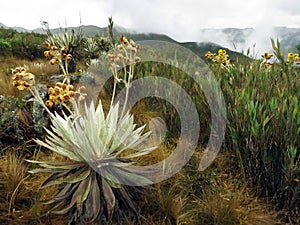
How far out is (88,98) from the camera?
422 cm

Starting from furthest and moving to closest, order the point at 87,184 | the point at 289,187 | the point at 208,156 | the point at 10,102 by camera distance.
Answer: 1. the point at 10,102
2. the point at 208,156
3. the point at 289,187
4. the point at 87,184

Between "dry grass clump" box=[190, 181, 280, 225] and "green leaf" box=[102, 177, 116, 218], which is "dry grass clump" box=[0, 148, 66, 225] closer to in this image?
"green leaf" box=[102, 177, 116, 218]

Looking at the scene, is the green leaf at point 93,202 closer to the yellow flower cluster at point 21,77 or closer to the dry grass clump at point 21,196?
the dry grass clump at point 21,196

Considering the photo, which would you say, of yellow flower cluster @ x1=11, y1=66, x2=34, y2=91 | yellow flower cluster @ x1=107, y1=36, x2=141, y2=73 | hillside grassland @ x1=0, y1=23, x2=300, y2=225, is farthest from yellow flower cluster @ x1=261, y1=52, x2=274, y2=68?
yellow flower cluster @ x1=11, y1=66, x2=34, y2=91

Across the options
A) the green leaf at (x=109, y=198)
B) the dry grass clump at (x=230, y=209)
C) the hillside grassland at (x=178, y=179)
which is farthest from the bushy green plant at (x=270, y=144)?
the green leaf at (x=109, y=198)

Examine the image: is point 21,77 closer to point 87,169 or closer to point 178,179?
point 87,169

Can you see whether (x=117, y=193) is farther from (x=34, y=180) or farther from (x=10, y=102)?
(x=10, y=102)

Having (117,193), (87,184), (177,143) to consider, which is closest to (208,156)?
(177,143)

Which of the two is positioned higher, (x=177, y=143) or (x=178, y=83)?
(x=178, y=83)

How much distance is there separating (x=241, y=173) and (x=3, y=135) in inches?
87.8

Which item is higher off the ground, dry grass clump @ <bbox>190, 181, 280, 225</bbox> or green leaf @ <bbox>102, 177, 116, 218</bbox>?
green leaf @ <bbox>102, 177, 116, 218</bbox>

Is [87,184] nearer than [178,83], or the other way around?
[87,184]

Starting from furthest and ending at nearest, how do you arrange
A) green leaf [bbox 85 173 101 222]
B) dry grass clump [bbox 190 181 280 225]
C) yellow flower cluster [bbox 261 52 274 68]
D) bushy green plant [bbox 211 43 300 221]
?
yellow flower cluster [bbox 261 52 274 68], bushy green plant [bbox 211 43 300 221], dry grass clump [bbox 190 181 280 225], green leaf [bbox 85 173 101 222]

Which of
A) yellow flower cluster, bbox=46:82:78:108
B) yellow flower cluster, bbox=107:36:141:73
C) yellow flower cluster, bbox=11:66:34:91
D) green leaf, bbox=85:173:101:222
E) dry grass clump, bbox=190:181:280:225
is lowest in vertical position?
dry grass clump, bbox=190:181:280:225
